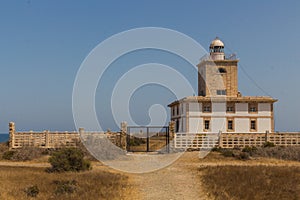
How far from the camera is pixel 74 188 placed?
45.7 ft

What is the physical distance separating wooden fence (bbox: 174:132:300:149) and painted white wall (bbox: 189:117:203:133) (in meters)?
6.91

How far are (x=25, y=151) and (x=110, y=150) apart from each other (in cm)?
607

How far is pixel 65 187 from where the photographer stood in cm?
1390

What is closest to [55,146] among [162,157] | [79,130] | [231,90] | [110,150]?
[79,130]

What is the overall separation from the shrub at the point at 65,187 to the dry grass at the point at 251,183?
17.1 ft

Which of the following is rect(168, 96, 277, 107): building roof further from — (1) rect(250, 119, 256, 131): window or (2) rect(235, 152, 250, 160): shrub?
(2) rect(235, 152, 250, 160): shrub

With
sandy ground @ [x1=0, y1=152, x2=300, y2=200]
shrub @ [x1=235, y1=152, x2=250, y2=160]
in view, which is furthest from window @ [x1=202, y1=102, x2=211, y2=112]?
sandy ground @ [x1=0, y1=152, x2=300, y2=200]

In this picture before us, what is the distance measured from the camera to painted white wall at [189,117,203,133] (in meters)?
37.5

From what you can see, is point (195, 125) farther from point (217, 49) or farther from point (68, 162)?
point (68, 162)

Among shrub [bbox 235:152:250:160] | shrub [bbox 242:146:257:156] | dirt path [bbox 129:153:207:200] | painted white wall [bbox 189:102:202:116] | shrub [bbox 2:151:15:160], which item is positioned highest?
painted white wall [bbox 189:102:202:116]

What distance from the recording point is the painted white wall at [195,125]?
123 feet

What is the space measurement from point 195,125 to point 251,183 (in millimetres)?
22536

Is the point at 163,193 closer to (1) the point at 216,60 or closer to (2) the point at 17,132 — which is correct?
(2) the point at 17,132

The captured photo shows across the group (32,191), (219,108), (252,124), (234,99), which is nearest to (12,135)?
(32,191)
